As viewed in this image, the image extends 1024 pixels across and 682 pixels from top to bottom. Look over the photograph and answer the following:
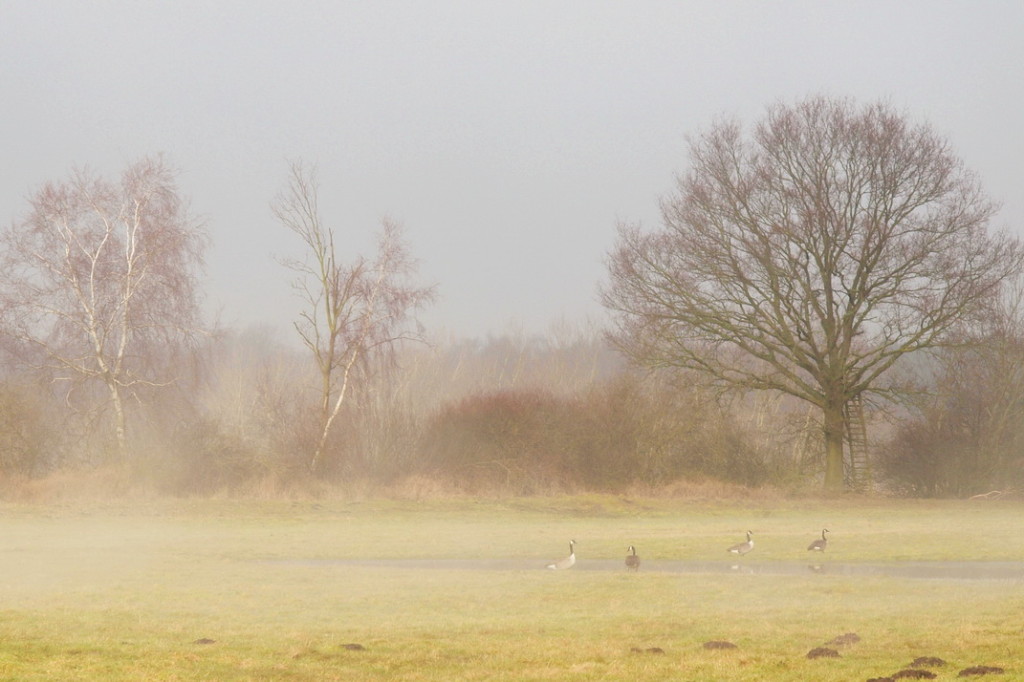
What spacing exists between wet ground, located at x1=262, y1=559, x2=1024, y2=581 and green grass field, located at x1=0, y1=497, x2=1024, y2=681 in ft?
1.34

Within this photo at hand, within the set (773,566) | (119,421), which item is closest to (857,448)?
(773,566)

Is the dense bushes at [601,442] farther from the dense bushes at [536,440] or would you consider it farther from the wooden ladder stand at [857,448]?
the wooden ladder stand at [857,448]

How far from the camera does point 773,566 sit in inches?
835

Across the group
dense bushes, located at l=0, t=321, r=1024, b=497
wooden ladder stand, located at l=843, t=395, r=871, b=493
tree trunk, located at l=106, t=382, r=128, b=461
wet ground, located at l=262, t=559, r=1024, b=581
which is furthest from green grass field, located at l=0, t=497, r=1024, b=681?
wooden ladder stand, located at l=843, t=395, r=871, b=493

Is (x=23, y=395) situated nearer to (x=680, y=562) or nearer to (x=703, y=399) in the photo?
(x=703, y=399)

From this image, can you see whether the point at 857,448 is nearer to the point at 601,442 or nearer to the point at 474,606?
the point at 601,442

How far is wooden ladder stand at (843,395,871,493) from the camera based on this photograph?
41.8 metres

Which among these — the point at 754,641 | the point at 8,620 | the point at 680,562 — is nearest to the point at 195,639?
the point at 8,620

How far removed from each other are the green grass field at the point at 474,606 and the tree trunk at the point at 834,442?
10.8m

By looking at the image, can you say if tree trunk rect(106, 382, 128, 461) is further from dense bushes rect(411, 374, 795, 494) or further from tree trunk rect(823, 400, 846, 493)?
tree trunk rect(823, 400, 846, 493)

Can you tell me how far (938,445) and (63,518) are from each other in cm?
2952

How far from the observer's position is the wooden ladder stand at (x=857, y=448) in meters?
41.8

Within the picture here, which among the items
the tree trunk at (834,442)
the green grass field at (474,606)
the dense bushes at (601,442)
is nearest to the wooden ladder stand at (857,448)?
the tree trunk at (834,442)

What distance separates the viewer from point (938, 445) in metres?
41.6
